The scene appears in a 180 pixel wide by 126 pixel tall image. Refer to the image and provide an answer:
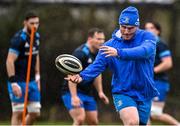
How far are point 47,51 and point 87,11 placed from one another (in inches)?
76.1

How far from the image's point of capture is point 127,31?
953 centimetres

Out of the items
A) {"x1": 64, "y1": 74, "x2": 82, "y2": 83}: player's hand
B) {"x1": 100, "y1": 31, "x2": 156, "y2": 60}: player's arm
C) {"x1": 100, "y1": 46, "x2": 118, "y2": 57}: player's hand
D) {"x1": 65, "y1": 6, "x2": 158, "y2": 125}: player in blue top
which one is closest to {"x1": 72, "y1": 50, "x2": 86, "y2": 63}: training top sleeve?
{"x1": 65, "y1": 6, "x2": 158, "y2": 125}: player in blue top

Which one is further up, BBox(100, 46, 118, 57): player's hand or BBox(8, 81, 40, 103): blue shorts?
BBox(100, 46, 118, 57): player's hand

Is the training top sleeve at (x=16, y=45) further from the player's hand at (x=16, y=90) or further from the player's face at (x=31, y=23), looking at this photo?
the player's hand at (x=16, y=90)

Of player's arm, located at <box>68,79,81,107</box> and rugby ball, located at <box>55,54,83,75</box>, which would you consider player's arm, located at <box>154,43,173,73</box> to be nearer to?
player's arm, located at <box>68,79,81,107</box>

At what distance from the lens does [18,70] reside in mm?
12906

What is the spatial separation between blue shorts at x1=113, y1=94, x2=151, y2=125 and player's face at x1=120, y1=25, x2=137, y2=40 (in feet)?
2.70

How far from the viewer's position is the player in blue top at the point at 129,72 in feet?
Answer: 31.3

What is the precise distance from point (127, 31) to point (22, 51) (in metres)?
3.55

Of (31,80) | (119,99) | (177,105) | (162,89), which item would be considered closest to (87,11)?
(177,105)

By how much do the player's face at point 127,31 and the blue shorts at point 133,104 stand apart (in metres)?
0.82

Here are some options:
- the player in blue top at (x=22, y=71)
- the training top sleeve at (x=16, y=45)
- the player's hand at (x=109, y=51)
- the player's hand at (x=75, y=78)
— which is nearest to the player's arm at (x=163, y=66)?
the player in blue top at (x=22, y=71)

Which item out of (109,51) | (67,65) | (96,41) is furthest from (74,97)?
(109,51)

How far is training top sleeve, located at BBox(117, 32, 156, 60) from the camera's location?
907 cm
